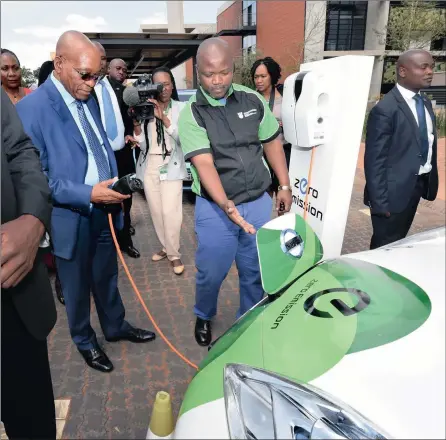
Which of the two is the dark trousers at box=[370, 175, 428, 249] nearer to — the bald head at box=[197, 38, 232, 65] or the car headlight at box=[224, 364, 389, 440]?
the bald head at box=[197, 38, 232, 65]

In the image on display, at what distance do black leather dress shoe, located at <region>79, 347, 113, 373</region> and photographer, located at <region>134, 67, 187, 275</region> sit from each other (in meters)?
1.48

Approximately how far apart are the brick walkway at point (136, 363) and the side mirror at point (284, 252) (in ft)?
4.08

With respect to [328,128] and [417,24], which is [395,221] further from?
[417,24]

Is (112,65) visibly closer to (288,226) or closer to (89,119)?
(89,119)

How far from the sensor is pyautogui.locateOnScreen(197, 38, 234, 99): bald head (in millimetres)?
2471

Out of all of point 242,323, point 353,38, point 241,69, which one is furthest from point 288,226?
point 353,38

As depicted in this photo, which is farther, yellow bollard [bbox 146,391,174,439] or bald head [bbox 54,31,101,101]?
bald head [bbox 54,31,101,101]

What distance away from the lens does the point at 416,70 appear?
10.6ft

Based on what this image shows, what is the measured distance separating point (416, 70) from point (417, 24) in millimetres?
16547

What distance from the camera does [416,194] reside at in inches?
138

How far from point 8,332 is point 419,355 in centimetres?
139

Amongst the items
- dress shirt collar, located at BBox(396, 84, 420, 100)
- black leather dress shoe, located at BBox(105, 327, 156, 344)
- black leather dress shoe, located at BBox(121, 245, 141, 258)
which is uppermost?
dress shirt collar, located at BBox(396, 84, 420, 100)

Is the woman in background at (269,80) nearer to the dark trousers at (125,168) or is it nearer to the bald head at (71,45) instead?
the dark trousers at (125,168)

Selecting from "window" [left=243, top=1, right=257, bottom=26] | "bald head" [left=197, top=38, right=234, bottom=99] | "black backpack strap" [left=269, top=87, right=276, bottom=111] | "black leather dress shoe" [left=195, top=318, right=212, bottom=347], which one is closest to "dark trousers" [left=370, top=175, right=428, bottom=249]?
"black backpack strap" [left=269, top=87, right=276, bottom=111]
